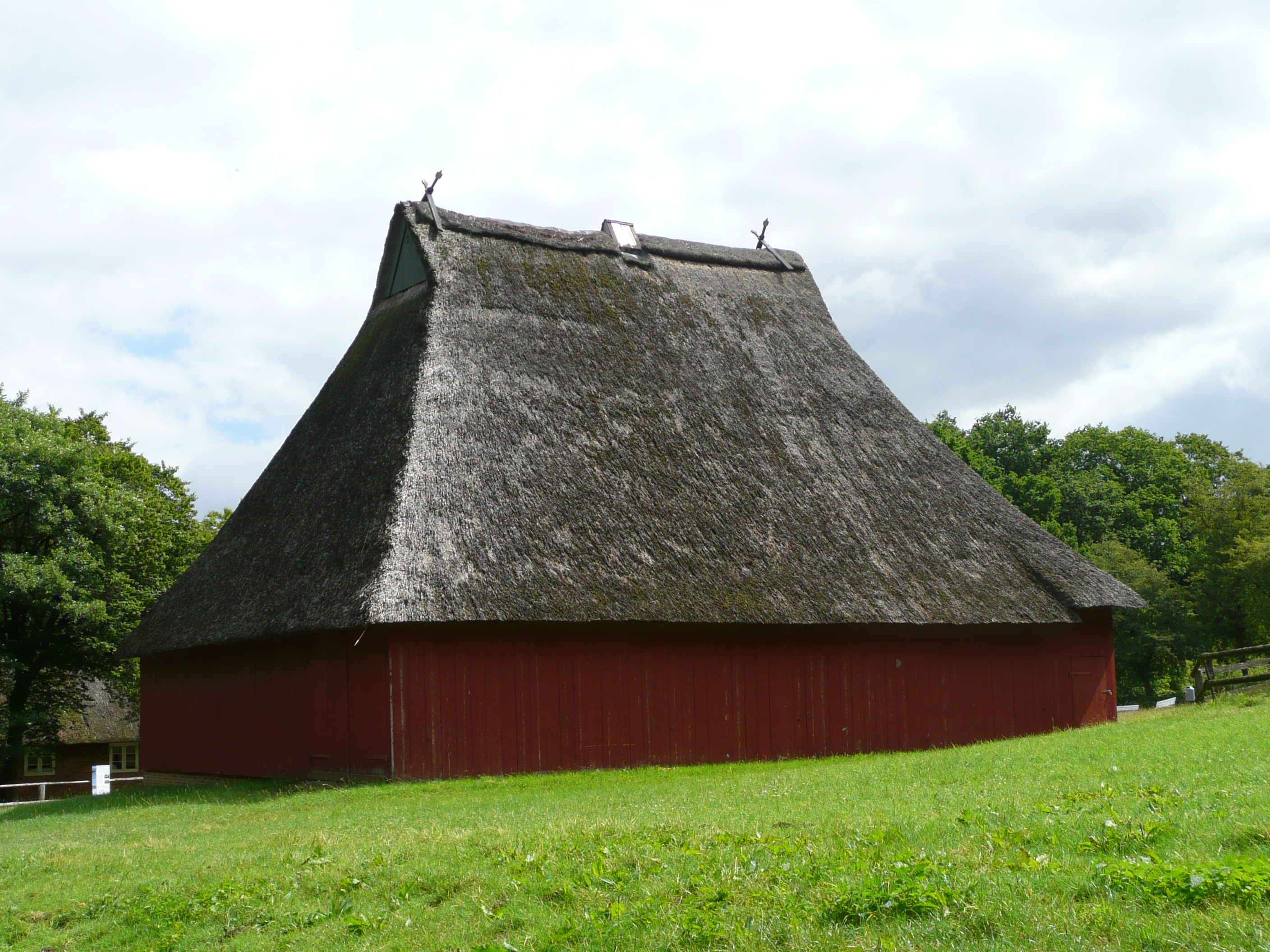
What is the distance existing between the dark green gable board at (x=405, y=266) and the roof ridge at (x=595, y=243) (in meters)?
0.60

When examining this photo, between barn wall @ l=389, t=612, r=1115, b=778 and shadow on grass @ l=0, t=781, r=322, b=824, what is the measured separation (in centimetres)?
217

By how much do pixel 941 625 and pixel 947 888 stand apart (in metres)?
16.0

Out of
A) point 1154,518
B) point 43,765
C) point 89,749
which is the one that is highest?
point 1154,518

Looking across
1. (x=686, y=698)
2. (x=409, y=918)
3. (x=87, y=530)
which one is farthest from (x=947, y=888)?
(x=87, y=530)

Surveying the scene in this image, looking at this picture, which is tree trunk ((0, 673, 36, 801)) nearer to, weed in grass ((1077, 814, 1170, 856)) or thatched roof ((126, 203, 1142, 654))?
thatched roof ((126, 203, 1142, 654))

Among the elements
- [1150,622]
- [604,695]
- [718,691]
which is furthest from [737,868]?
[1150,622]

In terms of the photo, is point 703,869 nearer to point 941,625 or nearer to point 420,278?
point 941,625

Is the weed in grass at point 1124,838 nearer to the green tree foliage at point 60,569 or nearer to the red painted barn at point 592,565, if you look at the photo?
the red painted barn at point 592,565

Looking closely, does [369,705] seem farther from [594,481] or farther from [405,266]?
[405,266]

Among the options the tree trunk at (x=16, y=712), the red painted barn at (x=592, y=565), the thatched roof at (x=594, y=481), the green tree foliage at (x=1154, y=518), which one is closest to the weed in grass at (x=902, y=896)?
the red painted barn at (x=592, y=565)

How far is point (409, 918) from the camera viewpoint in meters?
7.95

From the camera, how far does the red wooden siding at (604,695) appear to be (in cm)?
1784

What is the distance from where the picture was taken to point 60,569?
28.5 metres

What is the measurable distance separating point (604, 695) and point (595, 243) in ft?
39.6
